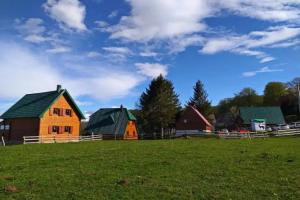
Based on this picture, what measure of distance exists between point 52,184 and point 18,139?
156 ft

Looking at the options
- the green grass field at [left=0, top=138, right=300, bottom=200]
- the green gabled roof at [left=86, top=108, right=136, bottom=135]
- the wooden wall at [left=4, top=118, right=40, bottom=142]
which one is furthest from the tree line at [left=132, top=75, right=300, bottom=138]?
the green grass field at [left=0, top=138, right=300, bottom=200]

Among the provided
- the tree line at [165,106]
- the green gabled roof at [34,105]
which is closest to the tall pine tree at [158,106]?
the tree line at [165,106]

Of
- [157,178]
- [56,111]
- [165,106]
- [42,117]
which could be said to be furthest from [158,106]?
[157,178]

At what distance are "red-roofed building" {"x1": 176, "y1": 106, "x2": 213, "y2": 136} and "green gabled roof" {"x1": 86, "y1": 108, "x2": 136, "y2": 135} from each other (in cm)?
1448

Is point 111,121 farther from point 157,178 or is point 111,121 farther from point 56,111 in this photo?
point 157,178

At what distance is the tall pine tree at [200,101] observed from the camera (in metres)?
102

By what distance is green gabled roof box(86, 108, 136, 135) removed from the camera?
74812 mm

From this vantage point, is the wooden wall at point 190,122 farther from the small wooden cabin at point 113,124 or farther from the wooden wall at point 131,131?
the small wooden cabin at point 113,124

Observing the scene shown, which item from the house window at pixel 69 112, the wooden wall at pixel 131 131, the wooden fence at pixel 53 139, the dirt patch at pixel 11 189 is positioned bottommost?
the dirt patch at pixel 11 189

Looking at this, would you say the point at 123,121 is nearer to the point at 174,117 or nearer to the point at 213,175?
the point at 174,117

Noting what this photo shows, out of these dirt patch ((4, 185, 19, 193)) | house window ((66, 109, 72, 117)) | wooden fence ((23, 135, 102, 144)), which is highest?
house window ((66, 109, 72, 117))

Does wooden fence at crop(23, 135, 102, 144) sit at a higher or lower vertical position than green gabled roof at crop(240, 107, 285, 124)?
lower

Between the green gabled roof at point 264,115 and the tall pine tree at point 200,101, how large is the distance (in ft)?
30.7

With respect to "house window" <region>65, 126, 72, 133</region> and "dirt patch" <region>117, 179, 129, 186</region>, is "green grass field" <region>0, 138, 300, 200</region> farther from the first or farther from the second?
"house window" <region>65, 126, 72, 133</region>
